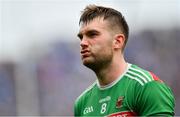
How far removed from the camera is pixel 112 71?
151 inches

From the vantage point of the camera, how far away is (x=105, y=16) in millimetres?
3922

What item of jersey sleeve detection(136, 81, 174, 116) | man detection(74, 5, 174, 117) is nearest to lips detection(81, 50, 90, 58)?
man detection(74, 5, 174, 117)

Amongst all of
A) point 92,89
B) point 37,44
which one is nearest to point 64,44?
point 37,44

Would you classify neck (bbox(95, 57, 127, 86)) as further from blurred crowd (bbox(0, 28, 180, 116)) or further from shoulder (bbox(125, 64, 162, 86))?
blurred crowd (bbox(0, 28, 180, 116))

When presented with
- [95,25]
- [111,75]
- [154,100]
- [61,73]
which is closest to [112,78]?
[111,75]

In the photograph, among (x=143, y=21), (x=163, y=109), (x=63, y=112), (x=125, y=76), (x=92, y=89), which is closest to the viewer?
(x=163, y=109)

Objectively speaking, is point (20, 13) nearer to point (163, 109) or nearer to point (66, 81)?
point (66, 81)

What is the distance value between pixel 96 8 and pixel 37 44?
6.06 meters

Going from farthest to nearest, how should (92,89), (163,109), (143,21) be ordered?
(143,21) < (92,89) < (163,109)

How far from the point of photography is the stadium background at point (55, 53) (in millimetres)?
9109

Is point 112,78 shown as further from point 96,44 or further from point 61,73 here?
point 61,73

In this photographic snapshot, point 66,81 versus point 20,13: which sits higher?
point 20,13

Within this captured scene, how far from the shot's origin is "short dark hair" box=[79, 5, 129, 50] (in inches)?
154

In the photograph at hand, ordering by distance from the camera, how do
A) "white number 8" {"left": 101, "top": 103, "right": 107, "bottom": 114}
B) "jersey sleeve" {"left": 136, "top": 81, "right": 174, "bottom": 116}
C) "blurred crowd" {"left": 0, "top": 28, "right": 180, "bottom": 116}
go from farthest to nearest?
"blurred crowd" {"left": 0, "top": 28, "right": 180, "bottom": 116} → "white number 8" {"left": 101, "top": 103, "right": 107, "bottom": 114} → "jersey sleeve" {"left": 136, "top": 81, "right": 174, "bottom": 116}
